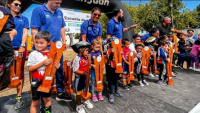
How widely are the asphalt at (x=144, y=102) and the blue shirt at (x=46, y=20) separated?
1314 mm

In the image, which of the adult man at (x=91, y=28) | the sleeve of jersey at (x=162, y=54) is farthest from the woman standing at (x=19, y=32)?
the sleeve of jersey at (x=162, y=54)

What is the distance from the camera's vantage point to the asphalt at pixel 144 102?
2248 mm

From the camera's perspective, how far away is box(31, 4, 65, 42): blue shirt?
2.09 m

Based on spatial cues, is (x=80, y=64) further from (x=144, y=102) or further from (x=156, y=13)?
(x=156, y=13)

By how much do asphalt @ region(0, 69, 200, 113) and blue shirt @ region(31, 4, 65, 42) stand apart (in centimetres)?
131

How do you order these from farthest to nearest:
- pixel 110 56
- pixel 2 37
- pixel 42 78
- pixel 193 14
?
pixel 193 14
pixel 110 56
pixel 42 78
pixel 2 37

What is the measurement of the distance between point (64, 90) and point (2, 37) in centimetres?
147

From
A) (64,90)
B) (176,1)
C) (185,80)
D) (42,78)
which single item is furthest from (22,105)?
(176,1)

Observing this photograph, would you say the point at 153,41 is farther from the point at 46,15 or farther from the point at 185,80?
the point at 46,15

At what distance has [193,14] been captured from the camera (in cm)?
2162

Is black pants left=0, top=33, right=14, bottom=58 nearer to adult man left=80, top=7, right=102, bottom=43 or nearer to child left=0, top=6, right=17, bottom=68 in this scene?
child left=0, top=6, right=17, bottom=68

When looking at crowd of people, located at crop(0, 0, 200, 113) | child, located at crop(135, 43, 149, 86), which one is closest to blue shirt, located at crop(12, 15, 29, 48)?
crowd of people, located at crop(0, 0, 200, 113)

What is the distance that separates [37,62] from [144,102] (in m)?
2.05

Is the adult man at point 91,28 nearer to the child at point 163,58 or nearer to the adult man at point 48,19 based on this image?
the adult man at point 48,19
